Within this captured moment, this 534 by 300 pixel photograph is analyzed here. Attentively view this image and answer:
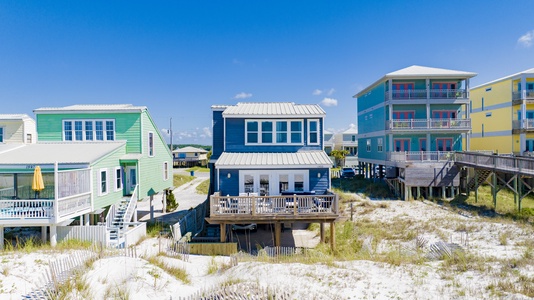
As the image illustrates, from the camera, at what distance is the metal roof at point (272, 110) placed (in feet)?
54.3

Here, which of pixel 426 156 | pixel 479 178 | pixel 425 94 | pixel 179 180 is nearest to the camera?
pixel 479 178

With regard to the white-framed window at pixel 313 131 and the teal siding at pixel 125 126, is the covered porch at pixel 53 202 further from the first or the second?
the white-framed window at pixel 313 131

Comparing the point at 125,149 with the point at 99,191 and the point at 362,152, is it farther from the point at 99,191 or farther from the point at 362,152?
the point at 362,152

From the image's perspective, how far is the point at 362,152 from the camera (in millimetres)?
35844

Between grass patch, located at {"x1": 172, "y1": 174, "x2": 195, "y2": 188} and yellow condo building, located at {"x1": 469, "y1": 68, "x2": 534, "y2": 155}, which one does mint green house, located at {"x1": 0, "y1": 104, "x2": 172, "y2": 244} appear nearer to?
grass patch, located at {"x1": 172, "y1": 174, "x2": 195, "y2": 188}

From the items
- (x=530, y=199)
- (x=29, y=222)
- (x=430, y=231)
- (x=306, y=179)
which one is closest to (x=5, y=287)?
(x=29, y=222)

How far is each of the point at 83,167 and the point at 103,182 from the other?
1659 millimetres

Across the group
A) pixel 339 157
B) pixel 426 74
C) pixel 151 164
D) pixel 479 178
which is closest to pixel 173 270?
pixel 151 164

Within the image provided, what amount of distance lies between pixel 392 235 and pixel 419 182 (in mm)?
10804

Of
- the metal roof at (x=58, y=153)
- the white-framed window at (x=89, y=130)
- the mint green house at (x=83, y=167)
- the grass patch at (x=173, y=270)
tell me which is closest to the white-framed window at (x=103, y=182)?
the mint green house at (x=83, y=167)

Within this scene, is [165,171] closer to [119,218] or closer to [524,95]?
[119,218]

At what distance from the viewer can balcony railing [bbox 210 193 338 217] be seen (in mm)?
12922

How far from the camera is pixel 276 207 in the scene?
1313 cm

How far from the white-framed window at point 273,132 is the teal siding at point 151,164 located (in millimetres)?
Result: 6772
